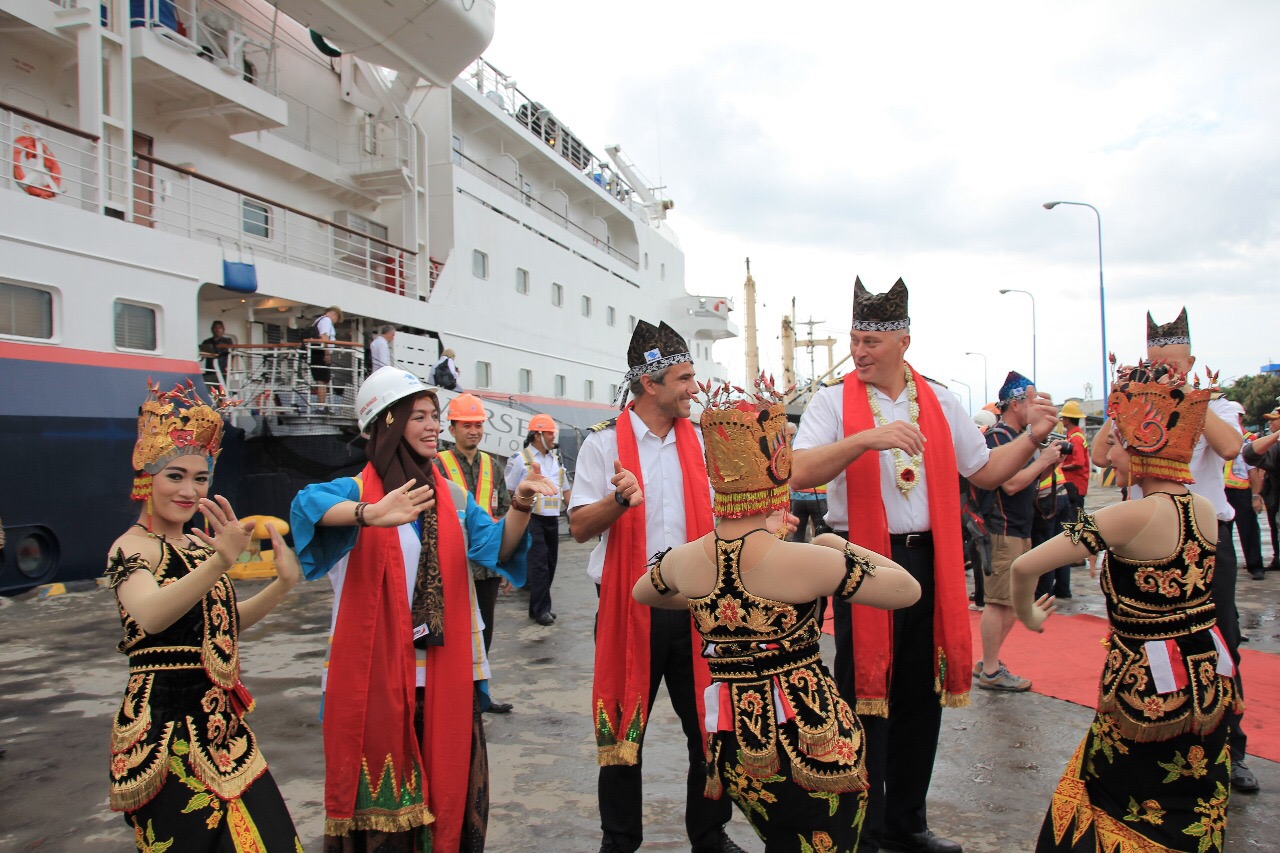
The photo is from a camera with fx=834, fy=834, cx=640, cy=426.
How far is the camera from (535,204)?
69.6 ft

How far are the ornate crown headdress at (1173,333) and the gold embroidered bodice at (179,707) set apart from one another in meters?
4.30

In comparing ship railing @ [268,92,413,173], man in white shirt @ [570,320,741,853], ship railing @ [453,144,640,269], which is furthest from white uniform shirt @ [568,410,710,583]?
ship railing @ [453,144,640,269]

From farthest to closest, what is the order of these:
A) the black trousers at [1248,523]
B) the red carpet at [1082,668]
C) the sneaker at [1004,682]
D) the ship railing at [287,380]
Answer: the ship railing at [287,380] → the black trousers at [1248,523] → the sneaker at [1004,682] → the red carpet at [1082,668]

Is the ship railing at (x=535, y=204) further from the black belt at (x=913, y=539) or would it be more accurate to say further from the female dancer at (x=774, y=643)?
the female dancer at (x=774, y=643)

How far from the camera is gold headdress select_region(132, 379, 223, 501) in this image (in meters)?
2.64

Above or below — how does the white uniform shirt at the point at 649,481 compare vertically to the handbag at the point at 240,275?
below

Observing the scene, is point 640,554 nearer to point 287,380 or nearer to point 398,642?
point 398,642

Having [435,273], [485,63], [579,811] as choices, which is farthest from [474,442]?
[485,63]

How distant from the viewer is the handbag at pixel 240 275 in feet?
36.9

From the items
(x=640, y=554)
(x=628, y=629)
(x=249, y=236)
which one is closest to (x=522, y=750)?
(x=628, y=629)

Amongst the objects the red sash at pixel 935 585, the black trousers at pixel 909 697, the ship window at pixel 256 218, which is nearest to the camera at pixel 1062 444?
the red sash at pixel 935 585

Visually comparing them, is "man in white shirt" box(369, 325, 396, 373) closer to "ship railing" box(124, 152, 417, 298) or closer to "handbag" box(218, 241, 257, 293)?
"ship railing" box(124, 152, 417, 298)

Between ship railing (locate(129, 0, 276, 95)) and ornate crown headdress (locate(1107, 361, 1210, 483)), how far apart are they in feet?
41.3

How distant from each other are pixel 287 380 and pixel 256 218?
136 inches
